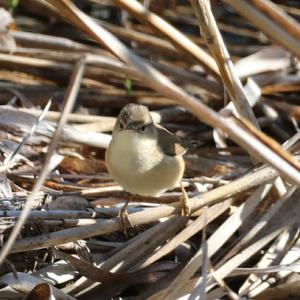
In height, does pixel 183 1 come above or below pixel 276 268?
above

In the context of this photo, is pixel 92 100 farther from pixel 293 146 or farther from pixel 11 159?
pixel 293 146

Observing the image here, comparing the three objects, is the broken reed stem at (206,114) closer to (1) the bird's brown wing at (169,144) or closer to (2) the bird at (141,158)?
(2) the bird at (141,158)

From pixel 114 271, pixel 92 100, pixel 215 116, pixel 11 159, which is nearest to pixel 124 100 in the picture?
pixel 92 100

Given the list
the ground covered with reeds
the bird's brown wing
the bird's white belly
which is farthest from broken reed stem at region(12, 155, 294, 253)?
the bird's brown wing

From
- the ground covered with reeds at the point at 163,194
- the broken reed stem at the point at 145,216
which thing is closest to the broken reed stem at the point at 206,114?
the ground covered with reeds at the point at 163,194

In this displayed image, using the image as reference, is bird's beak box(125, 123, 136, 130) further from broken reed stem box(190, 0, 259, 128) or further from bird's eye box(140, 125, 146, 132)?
broken reed stem box(190, 0, 259, 128)

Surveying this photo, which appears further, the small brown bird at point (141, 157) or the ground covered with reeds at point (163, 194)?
the small brown bird at point (141, 157)

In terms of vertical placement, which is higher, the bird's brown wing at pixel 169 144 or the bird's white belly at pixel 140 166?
the bird's brown wing at pixel 169 144

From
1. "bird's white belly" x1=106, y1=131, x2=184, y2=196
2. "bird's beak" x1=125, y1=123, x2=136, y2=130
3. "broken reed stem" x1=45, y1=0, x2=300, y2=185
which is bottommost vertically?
"broken reed stem" x1=45, y1=0, x2=300, y2=185
